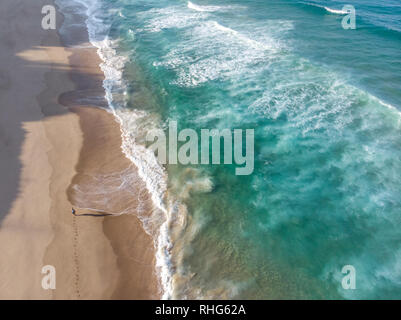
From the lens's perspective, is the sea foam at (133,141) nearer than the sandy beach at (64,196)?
No

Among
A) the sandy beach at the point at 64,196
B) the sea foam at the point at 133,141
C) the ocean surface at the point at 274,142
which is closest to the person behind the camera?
the sandy beach at the point at 64,196

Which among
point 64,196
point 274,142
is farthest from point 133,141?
point 274,142

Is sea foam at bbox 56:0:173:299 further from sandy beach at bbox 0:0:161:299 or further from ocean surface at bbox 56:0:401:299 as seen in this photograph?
sandy beach at bbox 0:0:161:299

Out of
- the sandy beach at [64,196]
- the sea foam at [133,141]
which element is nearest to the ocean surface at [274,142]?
the sea foam at [133,141]

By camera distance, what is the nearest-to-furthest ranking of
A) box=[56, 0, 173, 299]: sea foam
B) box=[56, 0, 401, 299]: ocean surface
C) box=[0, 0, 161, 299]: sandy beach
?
box=[0, 0, 161, 299]: sandy beach, box=[56, 0, 401, 299]: ocean surface, box=[56, 0, 173, 299]: sea foam

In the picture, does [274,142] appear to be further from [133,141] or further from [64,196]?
[64,196]

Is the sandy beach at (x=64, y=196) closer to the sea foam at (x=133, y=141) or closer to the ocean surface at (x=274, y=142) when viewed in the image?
the sea foam at (x=133, y=141)

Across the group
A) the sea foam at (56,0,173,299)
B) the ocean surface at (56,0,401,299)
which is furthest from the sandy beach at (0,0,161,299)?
the ocean surface at (56,0,401,299)
